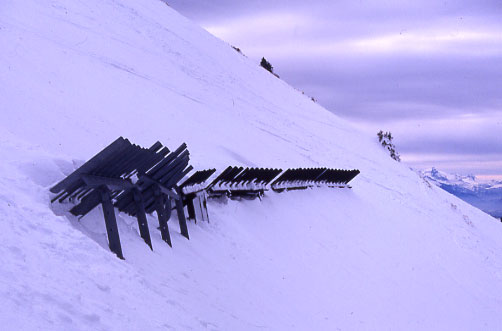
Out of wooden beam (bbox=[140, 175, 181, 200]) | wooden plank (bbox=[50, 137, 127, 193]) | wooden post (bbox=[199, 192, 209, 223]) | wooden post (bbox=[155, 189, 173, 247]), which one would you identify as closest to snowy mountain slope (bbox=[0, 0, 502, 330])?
wooden post (bbox=[155, 189, 173, 247])

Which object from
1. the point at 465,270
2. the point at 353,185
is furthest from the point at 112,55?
the point at 465,270

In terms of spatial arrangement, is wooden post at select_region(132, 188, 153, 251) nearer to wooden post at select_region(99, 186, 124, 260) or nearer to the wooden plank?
wooden post at select_region(99, 186, 124, 260)

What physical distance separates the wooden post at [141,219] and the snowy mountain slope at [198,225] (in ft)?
0.48

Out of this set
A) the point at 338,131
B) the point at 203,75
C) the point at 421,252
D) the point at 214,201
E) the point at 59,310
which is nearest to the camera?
the point at 59,310

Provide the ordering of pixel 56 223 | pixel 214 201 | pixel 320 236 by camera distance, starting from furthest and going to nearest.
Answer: pixel 320 236 → pixel 214 201 → pixel 56 223

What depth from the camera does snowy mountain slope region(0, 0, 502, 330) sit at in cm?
692

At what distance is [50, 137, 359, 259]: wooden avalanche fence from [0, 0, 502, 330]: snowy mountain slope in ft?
0.84

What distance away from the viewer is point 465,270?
22.5 metres

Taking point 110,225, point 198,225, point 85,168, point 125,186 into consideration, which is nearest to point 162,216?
point 125,186

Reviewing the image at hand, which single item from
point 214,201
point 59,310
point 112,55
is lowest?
point 59,310

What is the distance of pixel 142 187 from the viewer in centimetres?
1031

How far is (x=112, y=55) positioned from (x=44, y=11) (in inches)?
133

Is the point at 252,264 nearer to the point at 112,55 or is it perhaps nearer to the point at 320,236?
the point at 320,236

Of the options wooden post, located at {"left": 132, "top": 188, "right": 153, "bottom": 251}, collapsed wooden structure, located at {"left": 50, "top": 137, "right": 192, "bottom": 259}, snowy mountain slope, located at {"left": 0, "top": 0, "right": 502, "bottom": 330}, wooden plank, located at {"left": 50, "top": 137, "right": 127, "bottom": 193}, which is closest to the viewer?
snowy mountain slope, located at {"left": 0, "top": 0, "right": 502, "bottom": 330}
